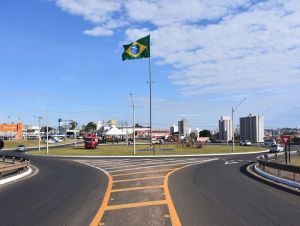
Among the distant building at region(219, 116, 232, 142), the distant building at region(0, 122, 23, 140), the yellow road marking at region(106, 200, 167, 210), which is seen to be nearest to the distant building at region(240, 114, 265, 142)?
the distant building at region(219, 116, 232, 142)

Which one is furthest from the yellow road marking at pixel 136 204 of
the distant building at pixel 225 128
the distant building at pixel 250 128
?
the distant building at pixel 225 128

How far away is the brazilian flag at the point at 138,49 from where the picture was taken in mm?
65500

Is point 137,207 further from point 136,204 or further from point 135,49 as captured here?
point 135,49

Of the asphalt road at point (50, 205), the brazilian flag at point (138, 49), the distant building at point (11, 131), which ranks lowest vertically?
the asphalt road at point (50, 205)

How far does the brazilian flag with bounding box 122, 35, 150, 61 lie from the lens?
2579 inches

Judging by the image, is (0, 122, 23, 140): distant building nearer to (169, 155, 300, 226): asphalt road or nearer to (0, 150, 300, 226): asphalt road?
(0, 150, 300, 226): asphalt road

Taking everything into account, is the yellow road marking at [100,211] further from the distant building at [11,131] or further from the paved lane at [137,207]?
the distant building at [11,131]

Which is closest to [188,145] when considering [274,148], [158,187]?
[274,148]

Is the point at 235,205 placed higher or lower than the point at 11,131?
lower

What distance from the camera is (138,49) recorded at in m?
66.2

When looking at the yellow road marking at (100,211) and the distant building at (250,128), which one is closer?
the yellow road marking at (100,211)

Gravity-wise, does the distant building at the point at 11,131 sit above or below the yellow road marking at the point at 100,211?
above

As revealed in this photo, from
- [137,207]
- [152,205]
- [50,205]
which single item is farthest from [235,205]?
[50,205]

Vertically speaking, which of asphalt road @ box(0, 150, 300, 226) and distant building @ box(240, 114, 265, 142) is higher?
distant building @ box(240, 114, 265, 142)
